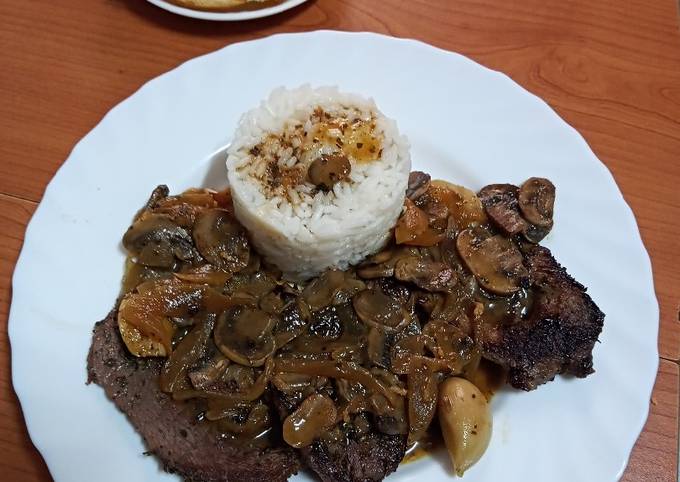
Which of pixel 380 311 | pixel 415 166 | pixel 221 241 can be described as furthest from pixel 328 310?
pixel 415 166

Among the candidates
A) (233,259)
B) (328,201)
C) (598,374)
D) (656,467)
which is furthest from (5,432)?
(656,467)

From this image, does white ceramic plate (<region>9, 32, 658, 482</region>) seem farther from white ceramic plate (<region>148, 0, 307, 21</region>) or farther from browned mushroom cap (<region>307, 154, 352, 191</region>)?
browned mushroom cap (<region>307, 154, 352, 191</region>)

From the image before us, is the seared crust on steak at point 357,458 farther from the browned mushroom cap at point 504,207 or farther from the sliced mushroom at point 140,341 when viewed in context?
the browned mushroom cap at point 504,207

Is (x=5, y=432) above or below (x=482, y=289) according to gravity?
below

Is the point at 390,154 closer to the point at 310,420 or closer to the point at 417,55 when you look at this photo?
the point at 417,55

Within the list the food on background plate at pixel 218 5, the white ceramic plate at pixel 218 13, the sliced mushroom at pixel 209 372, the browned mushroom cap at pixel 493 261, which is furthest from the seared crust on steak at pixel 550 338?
the food on background plate at pixel 218 5
